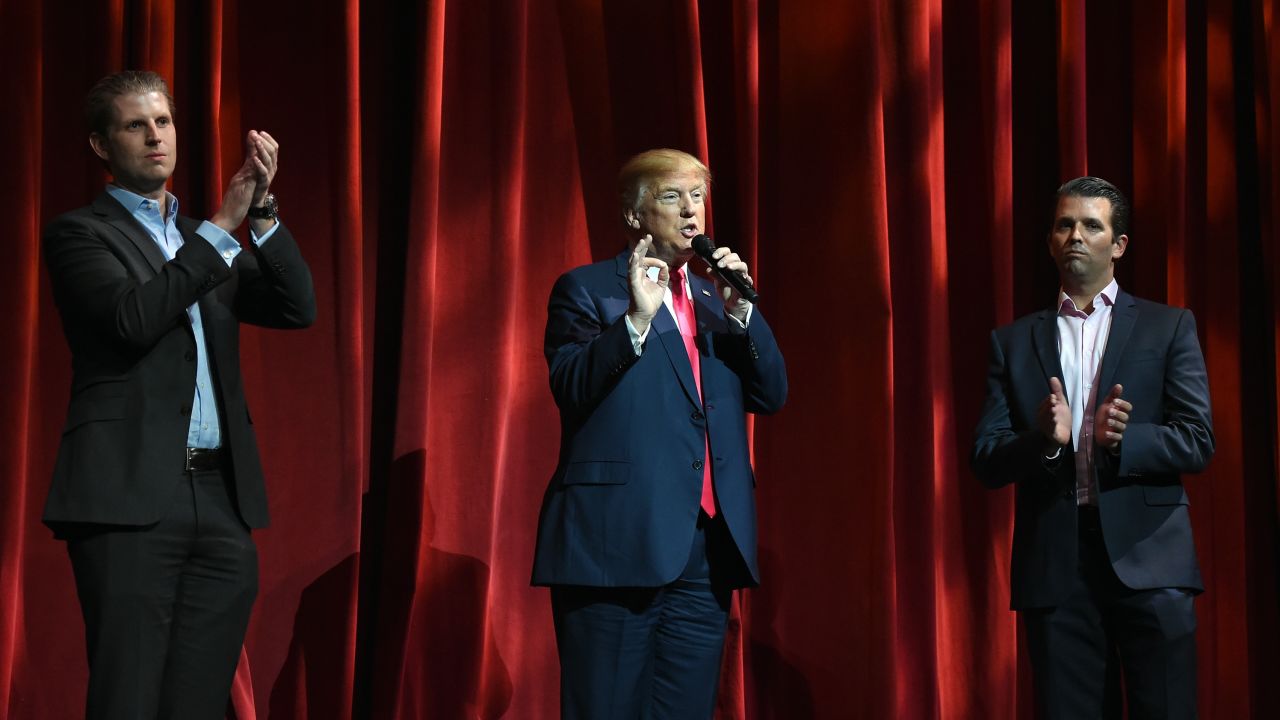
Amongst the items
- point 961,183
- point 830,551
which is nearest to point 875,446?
point 830,551

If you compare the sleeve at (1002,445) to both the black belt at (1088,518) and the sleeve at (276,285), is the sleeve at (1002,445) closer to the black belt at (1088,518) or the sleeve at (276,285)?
the black belt at (1088,518)

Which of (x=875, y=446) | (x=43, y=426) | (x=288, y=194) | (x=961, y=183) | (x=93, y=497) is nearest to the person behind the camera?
(x=93, y=497)

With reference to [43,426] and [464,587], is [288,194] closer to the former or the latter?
[43,426]

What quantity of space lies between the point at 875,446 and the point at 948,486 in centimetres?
33

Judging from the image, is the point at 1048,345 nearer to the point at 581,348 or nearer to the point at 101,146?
the point at 581,348

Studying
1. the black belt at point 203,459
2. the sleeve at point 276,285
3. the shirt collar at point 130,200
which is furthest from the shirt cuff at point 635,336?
the shirt collar at point 130,200

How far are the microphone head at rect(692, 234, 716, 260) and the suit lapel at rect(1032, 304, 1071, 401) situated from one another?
2.65 feet

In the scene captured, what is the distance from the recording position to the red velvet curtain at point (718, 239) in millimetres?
3195

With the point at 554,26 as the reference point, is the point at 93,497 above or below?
below

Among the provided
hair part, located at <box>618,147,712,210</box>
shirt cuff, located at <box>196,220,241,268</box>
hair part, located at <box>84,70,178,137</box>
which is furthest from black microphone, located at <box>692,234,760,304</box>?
hair part, located at <box>84,70,178,137</box>

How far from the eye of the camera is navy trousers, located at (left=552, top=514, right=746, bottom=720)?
2.32 m

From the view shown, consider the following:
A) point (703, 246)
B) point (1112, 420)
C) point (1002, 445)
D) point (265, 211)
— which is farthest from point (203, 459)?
point (1112, 420)

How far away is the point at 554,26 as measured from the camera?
3.59 metres

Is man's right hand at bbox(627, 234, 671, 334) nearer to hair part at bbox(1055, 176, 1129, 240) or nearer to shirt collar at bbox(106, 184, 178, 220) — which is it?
shirt collar at bbox(106, 184, 178, 220)
